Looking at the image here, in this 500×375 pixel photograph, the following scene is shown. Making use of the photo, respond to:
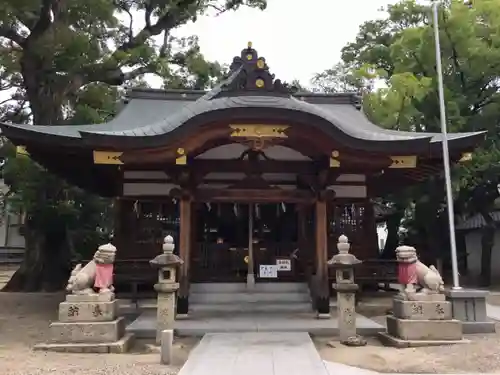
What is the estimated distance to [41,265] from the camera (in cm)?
1480

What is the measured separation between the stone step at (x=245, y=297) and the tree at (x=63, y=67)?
A: 6.14m

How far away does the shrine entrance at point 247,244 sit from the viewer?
10539 millimetres

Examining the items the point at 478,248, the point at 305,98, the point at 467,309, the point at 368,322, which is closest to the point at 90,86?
the point at 305,98

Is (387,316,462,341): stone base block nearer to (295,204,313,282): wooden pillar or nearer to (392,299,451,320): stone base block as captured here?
(392,299,451,320): stone base block

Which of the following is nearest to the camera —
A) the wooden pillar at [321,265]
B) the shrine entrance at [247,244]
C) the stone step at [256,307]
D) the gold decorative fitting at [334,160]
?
the gold decorative fitting at [334,160]

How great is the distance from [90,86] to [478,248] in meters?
17.0

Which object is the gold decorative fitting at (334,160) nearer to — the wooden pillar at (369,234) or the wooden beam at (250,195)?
the wooden beam at (250,195)

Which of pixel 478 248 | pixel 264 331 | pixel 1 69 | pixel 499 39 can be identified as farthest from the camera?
pixel 478 248

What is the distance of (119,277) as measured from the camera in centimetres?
979

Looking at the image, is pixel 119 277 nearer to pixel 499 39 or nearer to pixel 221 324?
pixel 221 324

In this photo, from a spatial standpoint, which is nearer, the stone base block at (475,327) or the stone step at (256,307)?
the stone base block at (475,327)

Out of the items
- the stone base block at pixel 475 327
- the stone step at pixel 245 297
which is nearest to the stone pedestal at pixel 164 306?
the stone step at pixel 245 297

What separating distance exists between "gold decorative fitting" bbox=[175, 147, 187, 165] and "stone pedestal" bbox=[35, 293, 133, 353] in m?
2.63

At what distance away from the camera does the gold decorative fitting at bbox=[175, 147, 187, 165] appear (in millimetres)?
8359
